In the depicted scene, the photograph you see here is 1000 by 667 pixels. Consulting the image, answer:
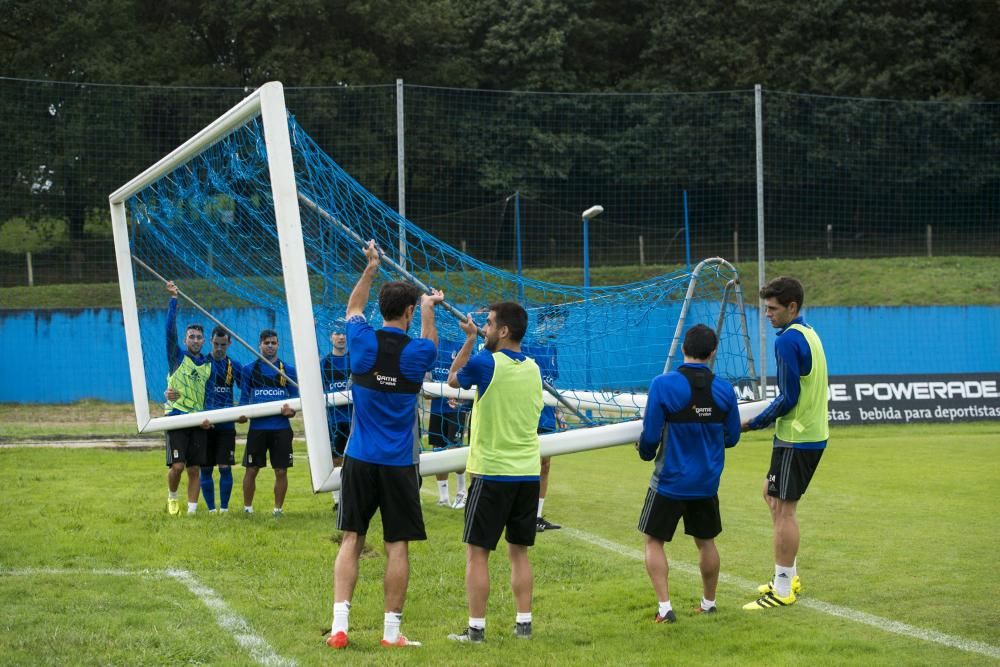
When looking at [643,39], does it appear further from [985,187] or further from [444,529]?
[444,529]

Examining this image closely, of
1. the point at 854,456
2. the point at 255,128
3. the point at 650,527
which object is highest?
the point at 255,128

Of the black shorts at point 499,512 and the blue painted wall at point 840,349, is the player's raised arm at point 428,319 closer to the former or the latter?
the black shorts at point 499,512

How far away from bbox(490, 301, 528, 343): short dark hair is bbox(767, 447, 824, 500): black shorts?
5.99 feet

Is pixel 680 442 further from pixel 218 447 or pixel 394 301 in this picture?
pixel 218 447

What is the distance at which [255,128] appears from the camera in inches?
305

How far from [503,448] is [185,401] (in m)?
5.13

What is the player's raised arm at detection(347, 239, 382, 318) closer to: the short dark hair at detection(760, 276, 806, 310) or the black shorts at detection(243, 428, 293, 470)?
the short dark hair at detection(760, 276, 806, 310)

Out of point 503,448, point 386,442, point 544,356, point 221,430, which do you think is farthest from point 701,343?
point 221,430

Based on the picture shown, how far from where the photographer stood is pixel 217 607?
262 inches

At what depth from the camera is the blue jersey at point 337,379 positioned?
28.1 ft

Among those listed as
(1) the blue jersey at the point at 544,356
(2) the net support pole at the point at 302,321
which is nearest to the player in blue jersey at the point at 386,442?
(2) the net support pole at the point at 302,321

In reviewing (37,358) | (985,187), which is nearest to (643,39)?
(985,187)

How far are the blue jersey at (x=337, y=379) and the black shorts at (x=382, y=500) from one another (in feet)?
7.43

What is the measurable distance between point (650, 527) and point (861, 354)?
50.7 ft
